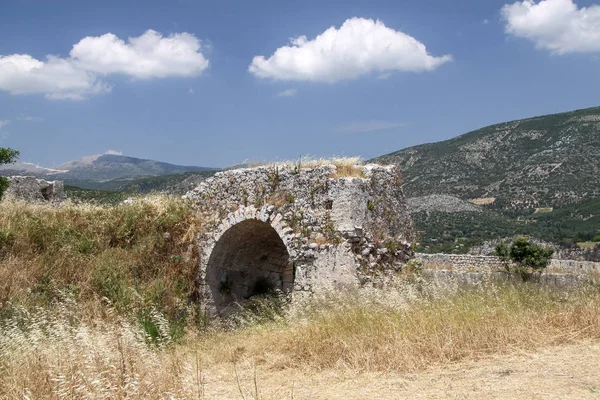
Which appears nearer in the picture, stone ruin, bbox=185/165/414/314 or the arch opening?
stone ruin, bbox=185/165/414/314

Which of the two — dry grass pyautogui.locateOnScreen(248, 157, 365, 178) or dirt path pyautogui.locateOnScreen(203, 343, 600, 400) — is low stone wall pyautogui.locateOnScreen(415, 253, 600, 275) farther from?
dirt path pyautogui.locateOnScreen(203, 343, 600, 400)

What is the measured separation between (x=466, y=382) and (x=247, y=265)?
8749mm

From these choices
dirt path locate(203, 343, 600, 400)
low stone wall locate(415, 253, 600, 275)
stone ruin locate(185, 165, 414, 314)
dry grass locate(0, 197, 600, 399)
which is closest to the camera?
dirt path locate(203, 343, 600, 400)

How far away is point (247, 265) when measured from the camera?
13.4m

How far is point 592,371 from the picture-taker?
5.24m

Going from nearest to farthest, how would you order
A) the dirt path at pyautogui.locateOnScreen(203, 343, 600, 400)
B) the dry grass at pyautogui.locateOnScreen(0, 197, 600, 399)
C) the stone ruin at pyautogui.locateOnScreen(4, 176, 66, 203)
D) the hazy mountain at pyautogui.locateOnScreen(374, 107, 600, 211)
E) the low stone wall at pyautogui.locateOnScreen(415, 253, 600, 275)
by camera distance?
1. the dirt path at pyautogui.locateOnScreen(203, 343, 600, 400)
2. the dry grass at pyautogui.locateOnScreen(0, 197, 600, 399)
3. the stone ruin at pyautogui.locateOnScreen(4, 176, 66, 203)
4. the low stone wall at pyautogui.locateOnScreen(415, 253, 600, 275)
5. the hazy mountain at pyautogui.locateOnScreen(374, 107, 600, 211)

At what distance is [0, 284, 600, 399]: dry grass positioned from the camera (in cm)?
493

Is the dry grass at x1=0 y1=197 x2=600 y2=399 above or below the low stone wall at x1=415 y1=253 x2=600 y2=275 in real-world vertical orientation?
above

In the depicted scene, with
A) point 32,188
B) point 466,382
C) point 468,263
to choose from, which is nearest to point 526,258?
point 468,263

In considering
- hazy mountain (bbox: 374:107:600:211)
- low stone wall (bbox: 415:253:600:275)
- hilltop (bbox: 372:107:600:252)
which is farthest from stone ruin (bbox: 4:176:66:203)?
hazy mountain (bbox: 374:107:600:211)

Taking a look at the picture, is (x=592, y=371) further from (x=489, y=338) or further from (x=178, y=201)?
(x=178, y=201)

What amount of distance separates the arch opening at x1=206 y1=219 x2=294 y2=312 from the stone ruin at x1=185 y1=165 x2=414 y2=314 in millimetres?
28

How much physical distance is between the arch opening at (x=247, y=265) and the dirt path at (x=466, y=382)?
587 cm

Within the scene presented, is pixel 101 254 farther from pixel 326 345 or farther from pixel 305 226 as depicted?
pixel 326 345
